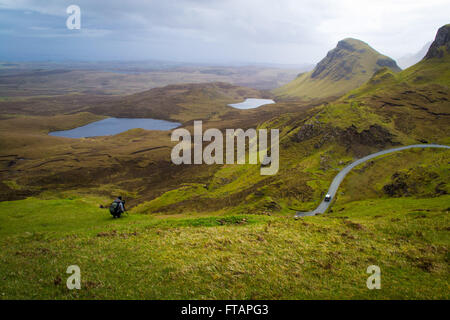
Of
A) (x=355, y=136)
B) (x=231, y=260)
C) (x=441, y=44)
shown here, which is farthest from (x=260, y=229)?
(x=441, y=44)

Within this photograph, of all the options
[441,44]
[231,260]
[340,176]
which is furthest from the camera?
[441,44]

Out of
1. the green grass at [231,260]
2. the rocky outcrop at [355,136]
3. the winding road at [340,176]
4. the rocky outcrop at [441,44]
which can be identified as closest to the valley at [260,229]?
the green grass at [231,260]

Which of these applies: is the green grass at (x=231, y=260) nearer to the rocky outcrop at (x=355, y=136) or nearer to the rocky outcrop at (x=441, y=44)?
the rocky outcrop at (x=355, y=136)

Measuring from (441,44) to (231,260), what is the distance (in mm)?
194020

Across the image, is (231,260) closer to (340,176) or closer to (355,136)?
(340,176)

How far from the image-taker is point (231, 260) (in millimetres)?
15352

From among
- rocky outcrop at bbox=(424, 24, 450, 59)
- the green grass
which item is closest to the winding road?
the green grass

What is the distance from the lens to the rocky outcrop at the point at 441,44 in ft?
466

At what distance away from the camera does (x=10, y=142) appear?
130 meters

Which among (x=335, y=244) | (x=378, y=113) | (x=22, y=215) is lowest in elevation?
(x=22, y=215)

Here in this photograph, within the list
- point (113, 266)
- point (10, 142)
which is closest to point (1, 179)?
point (10, 142)

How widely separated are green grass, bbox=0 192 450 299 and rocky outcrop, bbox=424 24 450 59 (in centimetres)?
16843

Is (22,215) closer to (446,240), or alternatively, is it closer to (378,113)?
(446,240)
